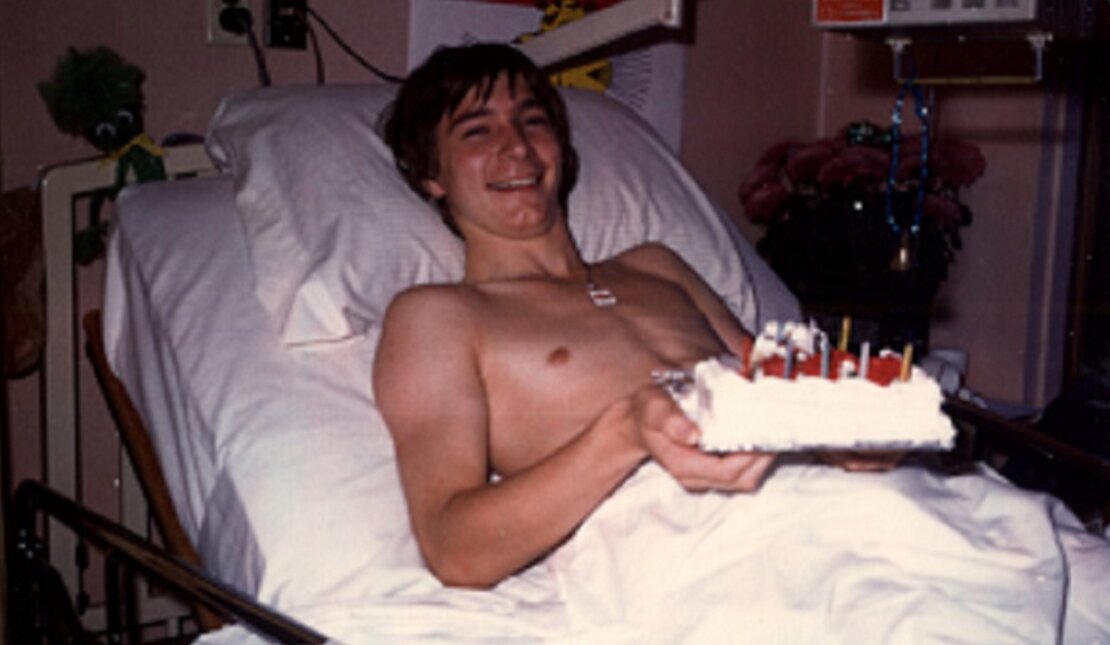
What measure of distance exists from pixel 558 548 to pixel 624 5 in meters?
0.58

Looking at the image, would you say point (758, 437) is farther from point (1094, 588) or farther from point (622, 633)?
point (1094, 588)

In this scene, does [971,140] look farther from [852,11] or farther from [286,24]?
[286,24]

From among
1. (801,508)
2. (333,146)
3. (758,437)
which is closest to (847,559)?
(801,508)

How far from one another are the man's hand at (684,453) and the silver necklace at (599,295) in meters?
0.44

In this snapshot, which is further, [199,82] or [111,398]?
[199,82]

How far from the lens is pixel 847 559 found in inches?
40.8

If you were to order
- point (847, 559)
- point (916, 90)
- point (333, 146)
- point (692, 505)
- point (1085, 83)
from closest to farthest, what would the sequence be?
1. point (847, 559)
2. point (692, 505)
3. point (333, 146)
4. point (916, 90)
5. point (1085, 83)

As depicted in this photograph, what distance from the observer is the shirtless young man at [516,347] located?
42.8 inches

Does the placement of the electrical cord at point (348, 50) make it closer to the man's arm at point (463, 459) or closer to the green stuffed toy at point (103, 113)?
the green stuffed toy at point (103, 113)

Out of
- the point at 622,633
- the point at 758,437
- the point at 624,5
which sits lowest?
the point at 622,633

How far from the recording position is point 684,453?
97 centimetres

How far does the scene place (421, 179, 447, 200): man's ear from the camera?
1514 mm

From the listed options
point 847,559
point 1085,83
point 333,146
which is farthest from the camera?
point 1085,83

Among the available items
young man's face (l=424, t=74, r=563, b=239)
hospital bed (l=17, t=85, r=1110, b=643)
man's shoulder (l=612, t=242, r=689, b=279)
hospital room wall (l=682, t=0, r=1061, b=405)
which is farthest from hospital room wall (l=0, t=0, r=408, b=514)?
hospital room wall (l=682, t=0, r=1061, b=405)
